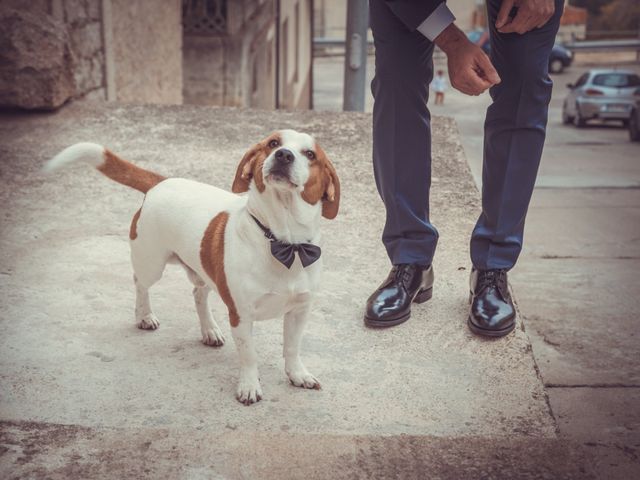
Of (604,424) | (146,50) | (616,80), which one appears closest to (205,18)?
(146,50)

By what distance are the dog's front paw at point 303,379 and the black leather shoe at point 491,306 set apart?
639 mm

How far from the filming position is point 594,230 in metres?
6.82

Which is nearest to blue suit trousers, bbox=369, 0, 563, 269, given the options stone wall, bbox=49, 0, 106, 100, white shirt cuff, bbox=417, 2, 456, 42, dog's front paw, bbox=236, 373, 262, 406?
white shirt cuff, bbox=417, 2, 456, 42

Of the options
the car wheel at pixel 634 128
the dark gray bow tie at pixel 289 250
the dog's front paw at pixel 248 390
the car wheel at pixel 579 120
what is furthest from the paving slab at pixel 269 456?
the car wheel at pixel 579 120

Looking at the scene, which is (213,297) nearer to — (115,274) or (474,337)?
(115,274)

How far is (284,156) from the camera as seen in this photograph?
6.97 feet

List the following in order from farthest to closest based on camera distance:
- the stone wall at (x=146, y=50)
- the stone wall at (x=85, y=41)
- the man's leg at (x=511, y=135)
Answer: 1. the stone wall at (x=146, y=50)
2. the stone wall at (x=85, y=41)
3. the man's leg at (x=511, y=135)

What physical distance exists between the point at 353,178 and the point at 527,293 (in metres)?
1.30

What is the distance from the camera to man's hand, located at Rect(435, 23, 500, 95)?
2361 millimetres

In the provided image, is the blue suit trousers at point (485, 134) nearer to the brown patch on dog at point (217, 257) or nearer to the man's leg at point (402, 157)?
the man's leg at point (402, 157)

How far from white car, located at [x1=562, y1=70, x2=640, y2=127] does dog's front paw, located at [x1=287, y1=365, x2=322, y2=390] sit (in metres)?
18.7

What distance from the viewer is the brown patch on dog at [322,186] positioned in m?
2.21

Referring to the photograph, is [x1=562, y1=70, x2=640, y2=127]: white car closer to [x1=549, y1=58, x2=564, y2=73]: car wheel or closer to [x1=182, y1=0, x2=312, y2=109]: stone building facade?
[x1=182, y1=0, x2=312, y2=109]: stone building facade

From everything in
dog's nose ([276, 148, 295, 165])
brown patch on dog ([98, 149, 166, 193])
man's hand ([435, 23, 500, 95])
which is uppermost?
man's hand ([435, 23, 500, 95])
